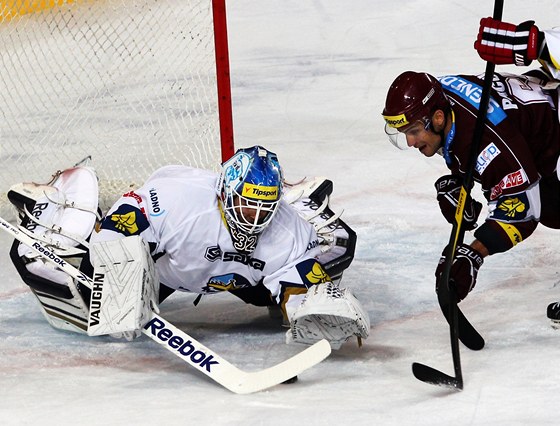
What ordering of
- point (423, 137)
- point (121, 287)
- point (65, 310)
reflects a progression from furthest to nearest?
point (65, 310) < point (423, 137) < point (121, 287)

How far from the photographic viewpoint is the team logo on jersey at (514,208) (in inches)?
129

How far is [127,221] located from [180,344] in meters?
0.38

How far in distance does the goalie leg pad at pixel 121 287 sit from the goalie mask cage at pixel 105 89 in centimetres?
174

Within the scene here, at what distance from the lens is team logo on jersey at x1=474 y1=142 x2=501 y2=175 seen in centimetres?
324

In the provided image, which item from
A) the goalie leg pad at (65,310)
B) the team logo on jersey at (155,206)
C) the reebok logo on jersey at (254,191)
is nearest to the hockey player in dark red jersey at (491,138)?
the reebok logo on jersey at (254,191)

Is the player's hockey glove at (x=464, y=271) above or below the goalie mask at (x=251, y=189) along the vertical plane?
below

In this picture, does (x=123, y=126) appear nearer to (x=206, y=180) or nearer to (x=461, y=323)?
(x=206, y=180)

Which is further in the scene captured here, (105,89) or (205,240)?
(105,89)

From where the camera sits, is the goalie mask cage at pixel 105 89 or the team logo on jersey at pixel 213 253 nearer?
the team logo on jersey at pixel 213 253

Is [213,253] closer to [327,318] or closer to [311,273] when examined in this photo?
[311,273]

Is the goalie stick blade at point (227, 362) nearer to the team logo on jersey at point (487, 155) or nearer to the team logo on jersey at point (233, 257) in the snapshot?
the team logo on jersey at point (233, 257)

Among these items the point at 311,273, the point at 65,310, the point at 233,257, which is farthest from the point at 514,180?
the point at 65,310

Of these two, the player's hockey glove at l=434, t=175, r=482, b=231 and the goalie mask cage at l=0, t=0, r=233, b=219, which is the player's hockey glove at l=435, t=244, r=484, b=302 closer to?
the player's hockey glove at l=434, t=175, r=482, b=231

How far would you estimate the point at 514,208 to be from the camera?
3.28 m
